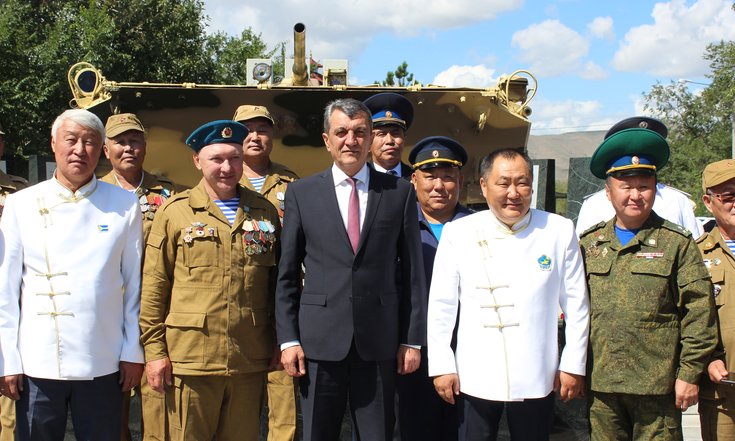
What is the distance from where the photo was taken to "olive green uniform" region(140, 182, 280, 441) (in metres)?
3.35

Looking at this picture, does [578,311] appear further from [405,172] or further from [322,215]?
[405,172]

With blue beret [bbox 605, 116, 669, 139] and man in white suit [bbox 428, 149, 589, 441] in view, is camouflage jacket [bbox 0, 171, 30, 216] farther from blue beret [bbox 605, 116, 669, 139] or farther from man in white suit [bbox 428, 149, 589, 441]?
blue beret [bbox 605, 116, 669, 139]

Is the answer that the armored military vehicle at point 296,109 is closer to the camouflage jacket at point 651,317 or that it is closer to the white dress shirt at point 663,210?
the white dress shirt at point 663,210

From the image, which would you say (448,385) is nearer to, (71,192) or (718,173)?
(718,173)

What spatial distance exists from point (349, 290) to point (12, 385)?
4.87 ft

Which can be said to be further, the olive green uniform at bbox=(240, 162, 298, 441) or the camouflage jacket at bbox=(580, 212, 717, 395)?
the olive green uniform at bbox=(240, 162, 298, 441)

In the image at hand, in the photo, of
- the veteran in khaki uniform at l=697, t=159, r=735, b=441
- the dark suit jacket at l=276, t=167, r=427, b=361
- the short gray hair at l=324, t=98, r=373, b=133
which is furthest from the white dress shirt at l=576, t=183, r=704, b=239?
the short gray hair at l=324, t=98, r=373, b=133

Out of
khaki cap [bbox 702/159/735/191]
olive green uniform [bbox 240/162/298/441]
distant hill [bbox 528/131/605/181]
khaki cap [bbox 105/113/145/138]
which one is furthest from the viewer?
distant hill [bbox 528/131/605/181]

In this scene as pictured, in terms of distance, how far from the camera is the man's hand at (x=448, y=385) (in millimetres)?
3205

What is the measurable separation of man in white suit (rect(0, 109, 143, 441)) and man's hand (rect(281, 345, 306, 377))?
692 millimetres

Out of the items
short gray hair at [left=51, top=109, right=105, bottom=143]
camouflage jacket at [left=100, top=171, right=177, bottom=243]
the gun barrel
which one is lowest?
camouflage jacket at [left=100, top=171, right=177, bottom=243]

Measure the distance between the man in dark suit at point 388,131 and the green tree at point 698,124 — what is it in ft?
71.1

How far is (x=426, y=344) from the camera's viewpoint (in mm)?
3488

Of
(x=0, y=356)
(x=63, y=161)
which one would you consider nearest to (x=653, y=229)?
(x=63, y=161)
